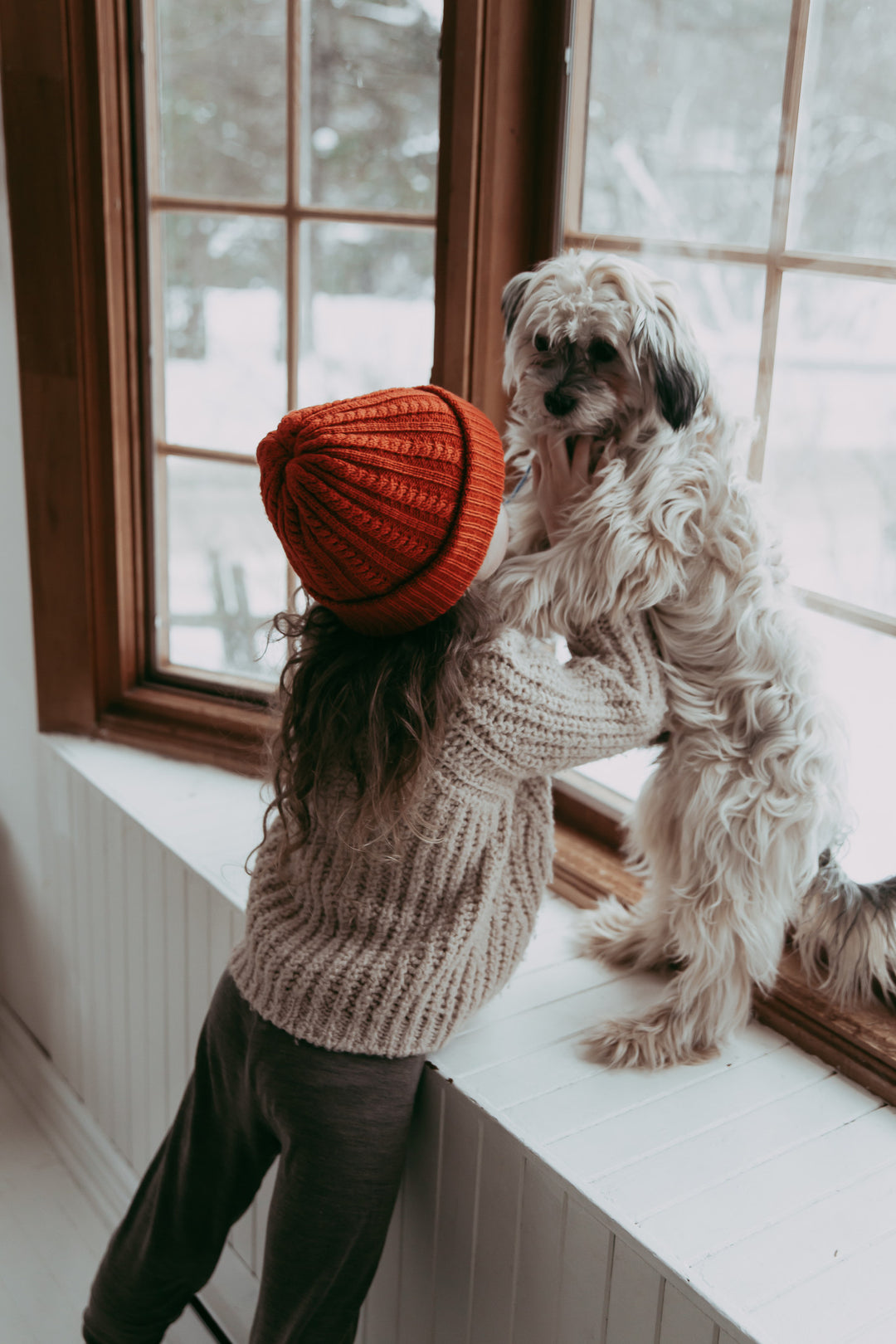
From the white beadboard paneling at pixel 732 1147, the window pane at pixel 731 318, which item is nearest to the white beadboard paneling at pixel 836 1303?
the white beadboard paneling at pixel 732 1147

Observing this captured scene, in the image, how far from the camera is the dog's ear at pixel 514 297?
1.05 metres

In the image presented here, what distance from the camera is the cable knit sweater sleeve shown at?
1.00 m

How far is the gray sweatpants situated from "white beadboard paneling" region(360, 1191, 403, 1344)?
0.36 ft

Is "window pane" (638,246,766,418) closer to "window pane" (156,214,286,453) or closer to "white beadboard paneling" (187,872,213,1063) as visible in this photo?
"window pane" (156,214,286,453)

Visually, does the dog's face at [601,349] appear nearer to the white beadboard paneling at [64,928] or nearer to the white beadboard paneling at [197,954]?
the white beadboard paneling at [197,954]

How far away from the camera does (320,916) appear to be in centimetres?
112

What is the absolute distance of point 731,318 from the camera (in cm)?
123

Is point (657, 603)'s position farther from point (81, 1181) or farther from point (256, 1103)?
point (81, 1181)

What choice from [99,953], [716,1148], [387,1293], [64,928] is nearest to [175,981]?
[99,953]

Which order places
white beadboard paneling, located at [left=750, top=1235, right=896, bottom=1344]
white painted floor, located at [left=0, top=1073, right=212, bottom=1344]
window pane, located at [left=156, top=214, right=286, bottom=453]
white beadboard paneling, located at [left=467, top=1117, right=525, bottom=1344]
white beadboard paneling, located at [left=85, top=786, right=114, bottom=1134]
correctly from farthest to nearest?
white beadboard paneling, located at [left=85, top=786, right=114, bottom=1134] < window pane, located at [left=156, top=214, right=286, bottom=453] < white painted floor, located at [left=0, top=1073, right=212, bottom=1344] < white beadboard paneling, located at [left=467, top=1117, right=525, bottom=1344] < white beadboard paneling, located at [left=750, top=1235, right=896, bottom=1344]

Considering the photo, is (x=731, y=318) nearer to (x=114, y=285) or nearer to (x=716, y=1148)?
(x=716, y=1148)

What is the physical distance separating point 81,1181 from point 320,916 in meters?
1.18

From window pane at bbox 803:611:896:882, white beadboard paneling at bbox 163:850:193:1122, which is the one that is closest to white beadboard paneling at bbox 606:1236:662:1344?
window pane at bbox 803:611:896:882

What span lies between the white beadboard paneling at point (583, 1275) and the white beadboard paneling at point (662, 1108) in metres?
0.04
